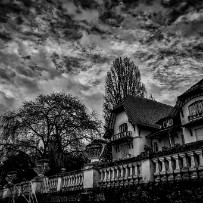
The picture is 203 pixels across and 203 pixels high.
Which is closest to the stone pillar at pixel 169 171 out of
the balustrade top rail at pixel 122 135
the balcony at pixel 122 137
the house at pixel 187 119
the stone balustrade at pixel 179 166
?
the stone balustrade at pixel 179 166

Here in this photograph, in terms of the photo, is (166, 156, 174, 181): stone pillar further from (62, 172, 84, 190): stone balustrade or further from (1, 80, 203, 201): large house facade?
(62, 172, 84, 190): stone balustrade

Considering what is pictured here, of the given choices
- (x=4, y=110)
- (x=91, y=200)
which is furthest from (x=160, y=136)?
(x=91, y=200)

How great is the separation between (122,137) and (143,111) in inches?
196

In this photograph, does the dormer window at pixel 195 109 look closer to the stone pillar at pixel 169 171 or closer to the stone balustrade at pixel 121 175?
the stone balustrade at pixel 121 175

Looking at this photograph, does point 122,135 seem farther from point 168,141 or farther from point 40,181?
point 40,181

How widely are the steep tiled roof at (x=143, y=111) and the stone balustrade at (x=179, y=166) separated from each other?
20546 mm

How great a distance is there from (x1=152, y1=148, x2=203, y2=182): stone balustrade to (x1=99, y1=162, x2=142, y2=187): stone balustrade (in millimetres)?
514

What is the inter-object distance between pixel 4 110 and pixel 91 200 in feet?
62.7

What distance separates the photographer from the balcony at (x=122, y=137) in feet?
83.3

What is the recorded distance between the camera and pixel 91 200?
537 centimetres

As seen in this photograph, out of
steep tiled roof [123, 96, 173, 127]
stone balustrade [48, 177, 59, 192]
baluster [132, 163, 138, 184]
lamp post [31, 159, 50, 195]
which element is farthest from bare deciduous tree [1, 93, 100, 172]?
baluster [132, 163, 138, 184]

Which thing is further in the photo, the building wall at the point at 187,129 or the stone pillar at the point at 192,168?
the building wall at the point at 187,129

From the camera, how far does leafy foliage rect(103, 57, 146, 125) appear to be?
30.4 meters

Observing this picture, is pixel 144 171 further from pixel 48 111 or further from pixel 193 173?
pixel 48 111
